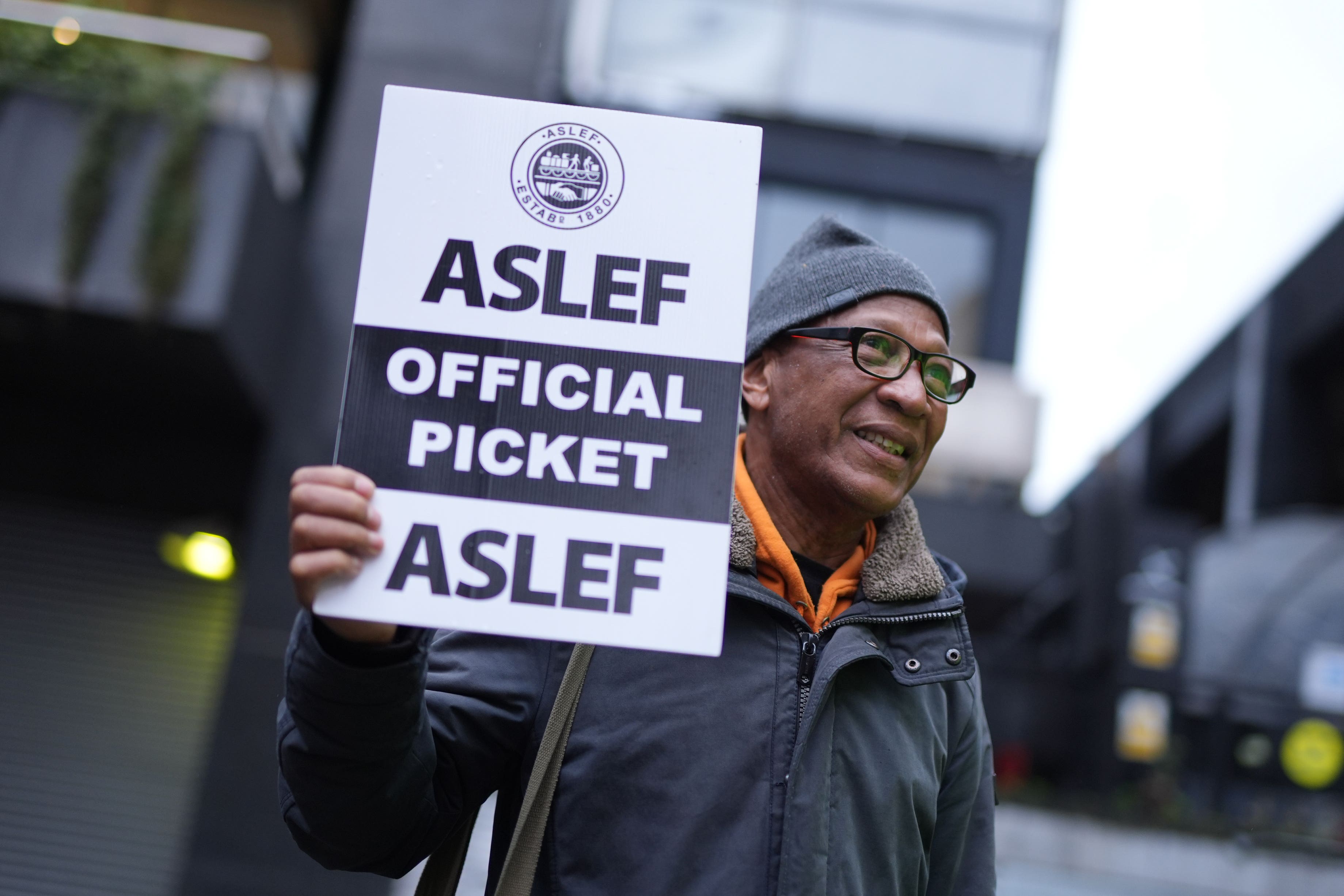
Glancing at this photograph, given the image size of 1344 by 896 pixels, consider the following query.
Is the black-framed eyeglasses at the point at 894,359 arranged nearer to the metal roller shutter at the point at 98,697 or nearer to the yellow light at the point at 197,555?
the metal roller shutter at the point at 98,697

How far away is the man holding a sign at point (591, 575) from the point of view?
165 cm

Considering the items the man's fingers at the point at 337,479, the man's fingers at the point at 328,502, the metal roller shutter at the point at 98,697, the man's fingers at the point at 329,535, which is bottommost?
the metal roller shutter at the point at 98,697

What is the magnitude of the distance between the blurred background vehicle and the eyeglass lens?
228 inches

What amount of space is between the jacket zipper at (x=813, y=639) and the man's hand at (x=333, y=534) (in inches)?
27.3

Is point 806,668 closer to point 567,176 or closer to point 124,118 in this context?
point 567,176

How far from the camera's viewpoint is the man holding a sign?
65.1 inches

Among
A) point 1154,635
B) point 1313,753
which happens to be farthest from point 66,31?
point 1313,753

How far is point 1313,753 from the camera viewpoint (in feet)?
45.9

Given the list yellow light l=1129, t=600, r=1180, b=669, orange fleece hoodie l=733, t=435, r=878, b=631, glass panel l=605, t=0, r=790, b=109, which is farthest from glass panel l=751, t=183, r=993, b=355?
orange fleece hoodie l=733, t=435, r=878, b=631

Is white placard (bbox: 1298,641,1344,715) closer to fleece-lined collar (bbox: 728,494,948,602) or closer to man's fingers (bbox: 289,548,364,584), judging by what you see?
fleece-lined collar (bbox: 728,494,948,602)

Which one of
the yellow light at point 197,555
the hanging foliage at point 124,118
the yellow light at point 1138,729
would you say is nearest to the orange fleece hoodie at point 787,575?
the hanging foliage at point 124,118

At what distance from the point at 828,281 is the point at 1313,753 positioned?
14.3 meters

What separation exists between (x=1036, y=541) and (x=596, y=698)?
35.6 feet

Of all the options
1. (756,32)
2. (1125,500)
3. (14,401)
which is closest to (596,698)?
(14,401)
